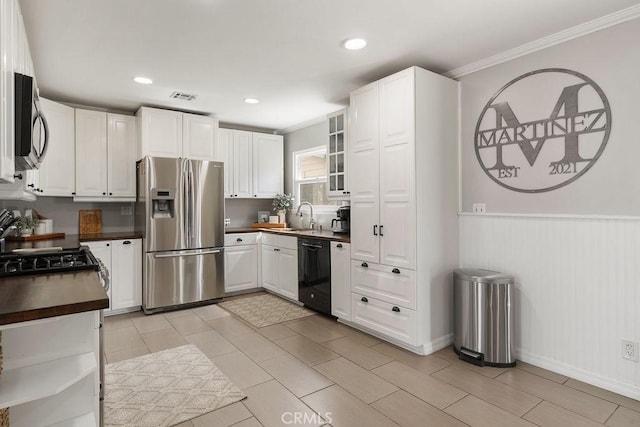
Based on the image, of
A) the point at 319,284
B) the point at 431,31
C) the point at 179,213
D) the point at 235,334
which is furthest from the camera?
the point at 179,213

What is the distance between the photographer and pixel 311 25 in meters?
2.48

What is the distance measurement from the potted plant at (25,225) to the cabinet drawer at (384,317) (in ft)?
11.0

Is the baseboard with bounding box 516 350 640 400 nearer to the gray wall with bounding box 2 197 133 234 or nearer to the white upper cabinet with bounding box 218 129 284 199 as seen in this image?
the white upper cabinet with bounding box 218 129 284 199

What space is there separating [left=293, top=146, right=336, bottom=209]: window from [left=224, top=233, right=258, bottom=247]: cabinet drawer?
95 centimetres

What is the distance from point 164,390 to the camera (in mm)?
2443

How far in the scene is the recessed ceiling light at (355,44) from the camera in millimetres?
2701

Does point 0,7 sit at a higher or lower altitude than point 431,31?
lower

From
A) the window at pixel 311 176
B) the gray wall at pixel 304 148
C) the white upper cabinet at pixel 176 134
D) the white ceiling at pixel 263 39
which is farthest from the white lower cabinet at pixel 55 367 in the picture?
the window at pixel 311 176

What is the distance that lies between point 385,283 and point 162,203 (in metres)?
2.81

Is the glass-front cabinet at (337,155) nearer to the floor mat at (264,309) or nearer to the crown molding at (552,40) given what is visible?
the crown molding at (552,40)

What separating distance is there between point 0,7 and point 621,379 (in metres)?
3.94

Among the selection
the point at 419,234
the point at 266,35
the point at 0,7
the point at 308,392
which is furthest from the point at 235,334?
the point at 0,7

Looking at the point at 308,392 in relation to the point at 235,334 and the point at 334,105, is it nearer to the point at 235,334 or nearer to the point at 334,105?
the point at 235,334

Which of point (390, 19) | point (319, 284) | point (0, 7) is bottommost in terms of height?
point (319, 284)
